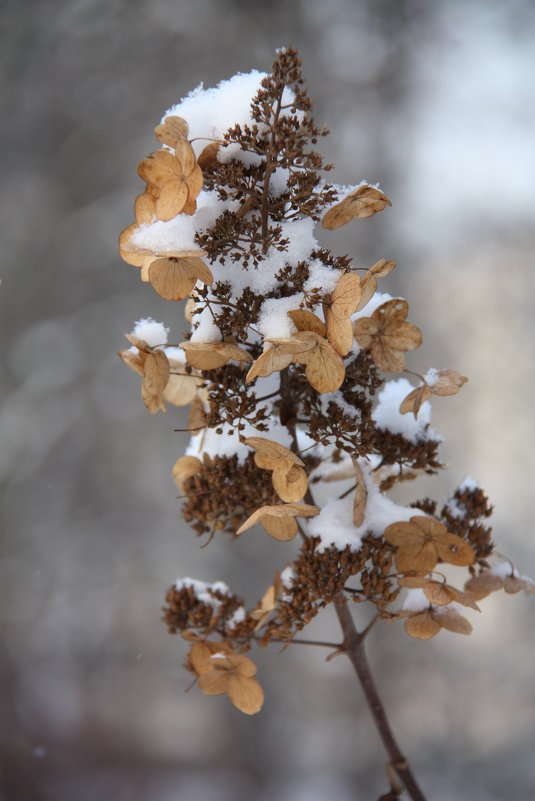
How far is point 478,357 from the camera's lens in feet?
4.70

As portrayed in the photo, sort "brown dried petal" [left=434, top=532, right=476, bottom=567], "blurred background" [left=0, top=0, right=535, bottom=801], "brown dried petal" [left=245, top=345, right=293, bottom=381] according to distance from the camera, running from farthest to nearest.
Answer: "blurred background" [left=0, top=0, right=535, bottom=801], "brown dried petal" [left=434, top=532, right=476, bottom=567], "brown dried petal" [left=245, top=345, right=293, bottom=381]

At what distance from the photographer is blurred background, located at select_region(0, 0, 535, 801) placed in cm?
138

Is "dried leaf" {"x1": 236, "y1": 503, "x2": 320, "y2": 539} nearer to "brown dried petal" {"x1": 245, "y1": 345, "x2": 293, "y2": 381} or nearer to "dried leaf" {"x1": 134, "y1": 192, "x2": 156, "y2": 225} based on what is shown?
"brown dried petal" {"x1": 245, "y1": 345, "x2": 293, "y2": 381}

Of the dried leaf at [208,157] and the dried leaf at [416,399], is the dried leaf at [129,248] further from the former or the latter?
the dried leaf at [416,399]

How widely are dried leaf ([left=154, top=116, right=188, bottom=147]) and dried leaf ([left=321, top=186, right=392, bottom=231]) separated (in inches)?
4.2

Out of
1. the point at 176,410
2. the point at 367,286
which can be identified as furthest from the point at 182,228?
the point at 176,410

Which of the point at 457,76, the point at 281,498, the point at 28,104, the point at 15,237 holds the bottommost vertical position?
the point at 281,498

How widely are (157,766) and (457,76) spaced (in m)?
1.54

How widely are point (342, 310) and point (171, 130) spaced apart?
16 centimetres

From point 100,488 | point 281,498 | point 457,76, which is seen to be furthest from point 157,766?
point 457,76

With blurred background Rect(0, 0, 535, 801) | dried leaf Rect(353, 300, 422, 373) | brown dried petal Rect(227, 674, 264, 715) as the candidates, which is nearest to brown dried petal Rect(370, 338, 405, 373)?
dried leaf Rect(353, 300, 422, 373)

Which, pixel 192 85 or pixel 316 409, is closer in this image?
pixel 316 409

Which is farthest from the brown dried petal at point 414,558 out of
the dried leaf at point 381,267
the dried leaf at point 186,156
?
the dried leaf at point 186,156

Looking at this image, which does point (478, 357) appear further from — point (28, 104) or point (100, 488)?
point (28, 104)
